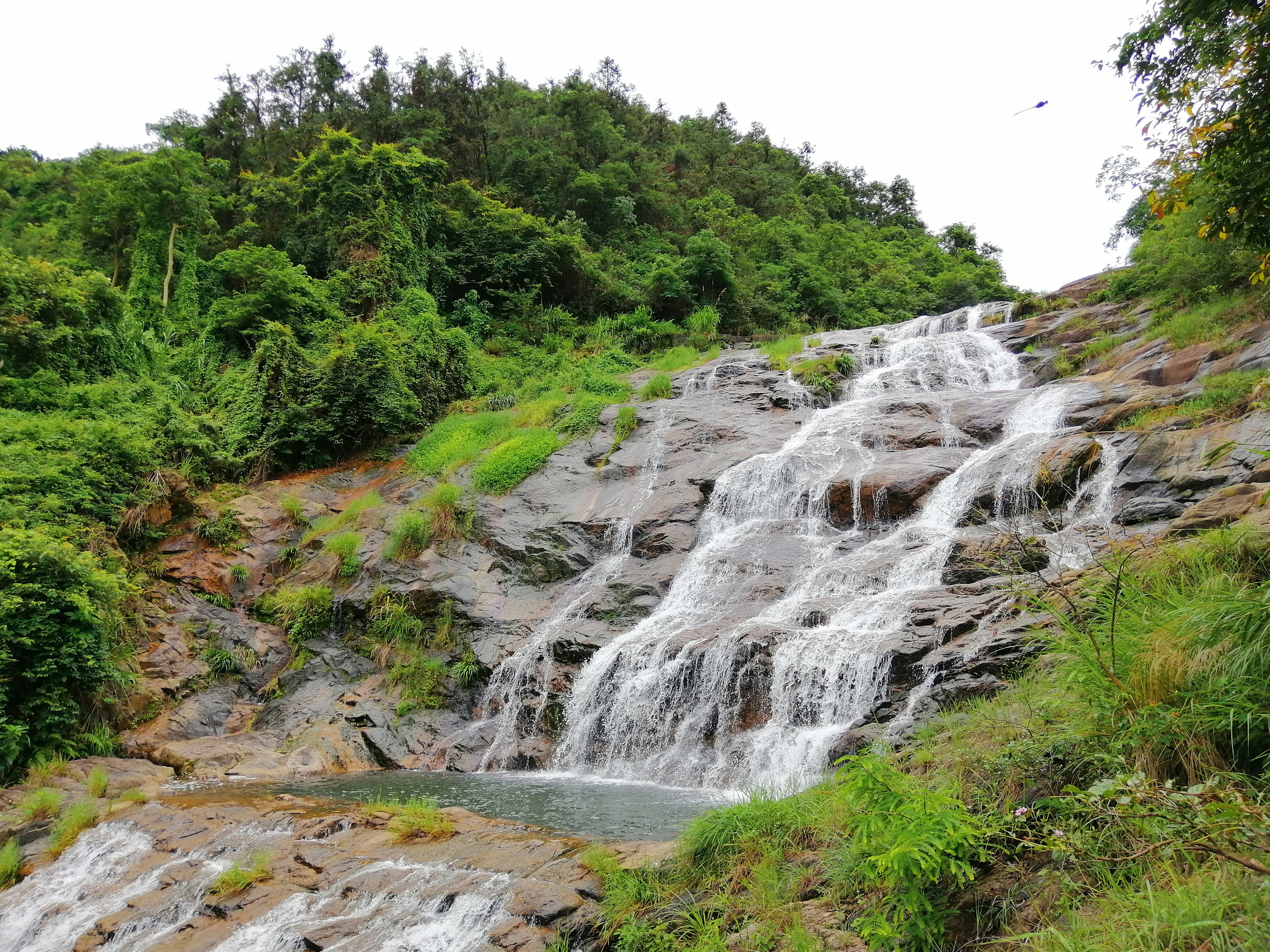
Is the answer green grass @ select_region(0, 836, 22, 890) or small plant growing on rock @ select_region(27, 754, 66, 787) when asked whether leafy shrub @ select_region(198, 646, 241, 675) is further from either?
green grass @ select_region(0, 836, 22, 890)

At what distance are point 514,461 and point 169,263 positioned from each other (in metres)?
16.4

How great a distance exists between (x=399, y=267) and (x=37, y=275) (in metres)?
10.6

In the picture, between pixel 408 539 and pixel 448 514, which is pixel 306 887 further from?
pixel 448 514

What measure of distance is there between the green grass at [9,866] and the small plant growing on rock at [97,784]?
1.69 meters

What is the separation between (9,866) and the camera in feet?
21.2

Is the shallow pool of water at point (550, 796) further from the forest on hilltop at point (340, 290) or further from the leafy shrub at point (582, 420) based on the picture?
the leafy shrub at point (582, 420)

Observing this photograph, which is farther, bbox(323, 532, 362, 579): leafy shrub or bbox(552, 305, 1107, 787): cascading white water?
bbox(323, 532, 362, 579): leafy shrub

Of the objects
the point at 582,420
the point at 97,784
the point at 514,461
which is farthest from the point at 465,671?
the point at 582,420

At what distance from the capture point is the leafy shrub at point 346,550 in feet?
48.1

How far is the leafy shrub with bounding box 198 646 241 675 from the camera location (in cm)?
1284

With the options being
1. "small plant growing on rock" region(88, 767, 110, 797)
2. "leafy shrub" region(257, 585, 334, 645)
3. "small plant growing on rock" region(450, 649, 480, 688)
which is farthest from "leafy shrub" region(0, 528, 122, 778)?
"small plant growing on rock" region(450, 649, 480, 688)

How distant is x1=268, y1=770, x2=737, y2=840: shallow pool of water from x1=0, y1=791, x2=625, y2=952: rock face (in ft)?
2.60

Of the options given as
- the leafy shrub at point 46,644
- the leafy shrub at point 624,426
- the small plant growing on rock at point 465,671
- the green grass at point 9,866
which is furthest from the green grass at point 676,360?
the green grass at point 9,866

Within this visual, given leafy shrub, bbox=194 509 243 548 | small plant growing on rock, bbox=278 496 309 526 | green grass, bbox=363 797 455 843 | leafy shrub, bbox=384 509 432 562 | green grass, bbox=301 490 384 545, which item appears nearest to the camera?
green grass, bbox=363 797 455 843
